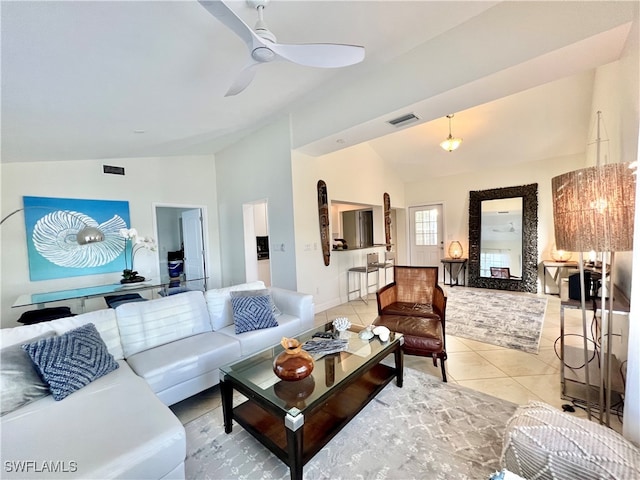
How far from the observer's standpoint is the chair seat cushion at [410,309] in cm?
269

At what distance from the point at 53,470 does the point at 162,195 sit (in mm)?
4438

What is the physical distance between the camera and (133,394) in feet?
4.89

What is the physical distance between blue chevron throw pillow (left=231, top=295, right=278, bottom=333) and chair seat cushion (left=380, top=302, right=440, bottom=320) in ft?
3.98

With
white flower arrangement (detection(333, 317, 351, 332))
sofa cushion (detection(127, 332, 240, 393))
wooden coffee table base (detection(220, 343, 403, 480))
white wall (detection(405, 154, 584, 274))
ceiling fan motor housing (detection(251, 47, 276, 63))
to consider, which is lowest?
wooden coffee table base (detection(220, 343, 403, 480))

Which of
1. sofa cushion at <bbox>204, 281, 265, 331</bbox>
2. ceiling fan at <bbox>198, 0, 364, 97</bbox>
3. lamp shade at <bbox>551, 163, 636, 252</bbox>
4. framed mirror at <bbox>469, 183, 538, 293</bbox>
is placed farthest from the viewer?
framed mirror at <bbox>469, 183, 538, 293</bbox>

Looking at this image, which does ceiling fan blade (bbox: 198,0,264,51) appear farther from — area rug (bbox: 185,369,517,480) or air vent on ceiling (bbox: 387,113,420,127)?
area rug (bbox: 185,369,517,480)

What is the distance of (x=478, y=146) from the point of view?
16.6 ft

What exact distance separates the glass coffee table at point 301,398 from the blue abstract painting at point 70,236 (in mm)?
3636

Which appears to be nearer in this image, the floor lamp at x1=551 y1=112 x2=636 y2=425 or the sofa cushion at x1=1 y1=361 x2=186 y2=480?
the sofa cushion at x1=1 y1=361 x2=186 y2=480

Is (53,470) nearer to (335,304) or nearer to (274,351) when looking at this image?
(274,351)

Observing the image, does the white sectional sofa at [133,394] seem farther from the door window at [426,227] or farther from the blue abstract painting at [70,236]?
the door window at [426,227]

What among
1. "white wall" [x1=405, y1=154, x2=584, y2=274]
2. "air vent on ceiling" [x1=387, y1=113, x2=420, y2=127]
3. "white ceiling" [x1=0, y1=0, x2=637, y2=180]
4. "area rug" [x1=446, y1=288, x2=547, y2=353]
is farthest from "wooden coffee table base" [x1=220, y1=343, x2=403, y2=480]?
"white wall" [x1=405, y1=154, x2=584, y2=274]

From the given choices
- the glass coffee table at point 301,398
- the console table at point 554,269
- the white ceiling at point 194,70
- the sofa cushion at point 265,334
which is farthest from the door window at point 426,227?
the glass coffee table at point 301,398

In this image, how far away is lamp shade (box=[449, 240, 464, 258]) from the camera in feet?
19.6
